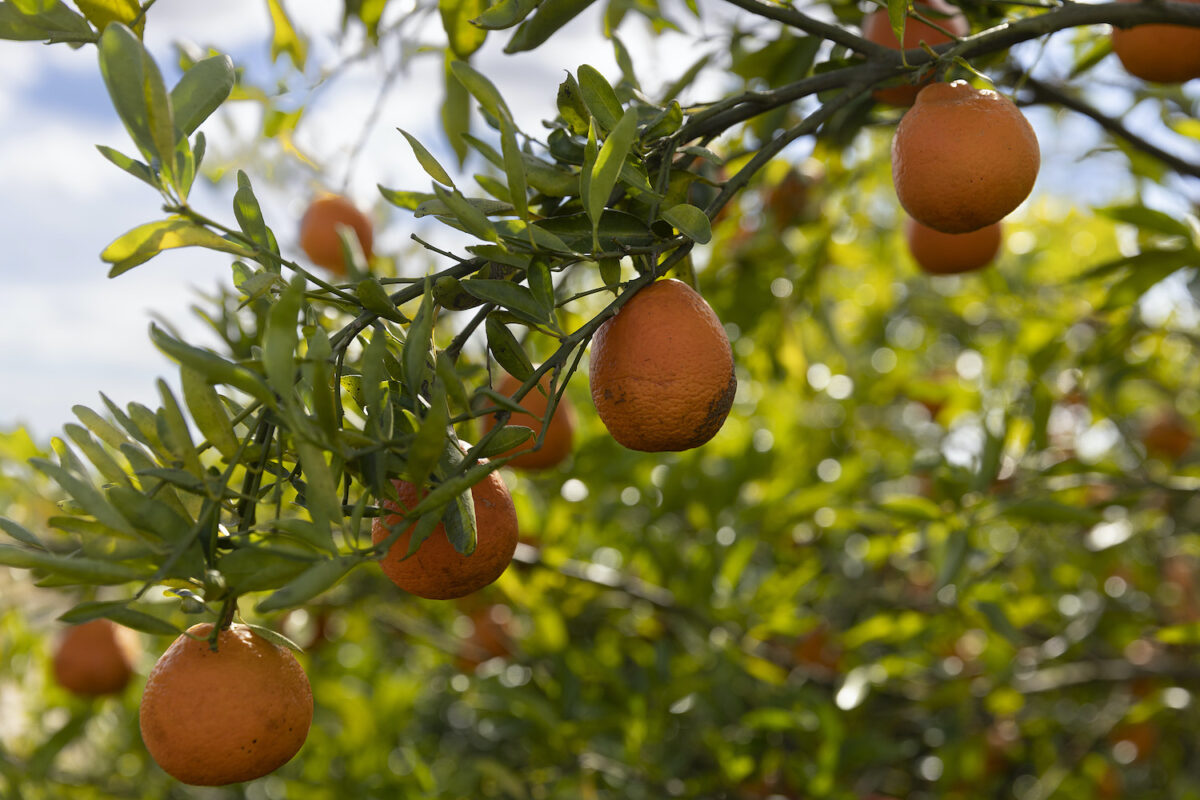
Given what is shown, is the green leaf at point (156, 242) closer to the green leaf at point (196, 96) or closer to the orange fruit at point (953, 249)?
the green leaf at point (196, 96)

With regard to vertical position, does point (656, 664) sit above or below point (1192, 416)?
above

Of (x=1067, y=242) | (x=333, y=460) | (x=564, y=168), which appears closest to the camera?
(x=333, y=460)

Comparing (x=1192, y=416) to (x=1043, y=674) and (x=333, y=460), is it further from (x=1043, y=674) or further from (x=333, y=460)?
A: (x=333, y=460)

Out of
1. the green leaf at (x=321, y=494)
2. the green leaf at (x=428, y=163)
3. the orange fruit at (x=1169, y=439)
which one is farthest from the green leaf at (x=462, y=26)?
the orange fruit at (x=1169, y=439)

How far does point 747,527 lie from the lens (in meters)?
1.97

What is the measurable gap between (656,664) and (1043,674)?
82 cm

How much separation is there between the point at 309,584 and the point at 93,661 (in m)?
1.62

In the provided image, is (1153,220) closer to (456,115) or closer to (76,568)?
(456,115)

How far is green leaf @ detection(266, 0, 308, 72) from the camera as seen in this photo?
4.31 feet

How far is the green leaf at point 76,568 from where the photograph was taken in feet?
1.93

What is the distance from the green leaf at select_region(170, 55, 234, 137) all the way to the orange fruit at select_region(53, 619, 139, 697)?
5.03 ft

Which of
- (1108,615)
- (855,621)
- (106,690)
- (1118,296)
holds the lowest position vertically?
(855,621)

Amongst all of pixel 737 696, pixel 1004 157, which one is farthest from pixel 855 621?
pixel 1004 157

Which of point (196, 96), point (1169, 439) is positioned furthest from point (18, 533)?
point (1169, 439)
